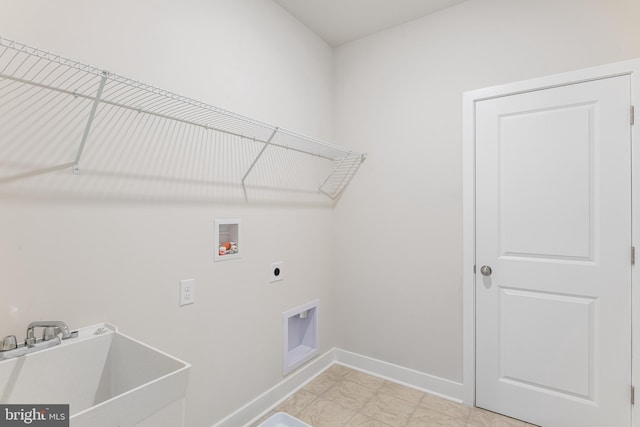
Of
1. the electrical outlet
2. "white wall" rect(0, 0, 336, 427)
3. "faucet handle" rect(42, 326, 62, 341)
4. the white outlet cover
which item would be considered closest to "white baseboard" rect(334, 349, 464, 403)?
"white wall" rect(0, 0, 336, 427)

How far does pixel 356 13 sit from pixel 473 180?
1.50m

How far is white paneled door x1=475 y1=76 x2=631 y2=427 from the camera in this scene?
1771mm

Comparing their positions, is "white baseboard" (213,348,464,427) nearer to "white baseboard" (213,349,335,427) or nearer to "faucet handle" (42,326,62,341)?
"white baseboard" (213,349,335,427)

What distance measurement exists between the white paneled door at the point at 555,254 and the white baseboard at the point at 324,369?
0.82ft

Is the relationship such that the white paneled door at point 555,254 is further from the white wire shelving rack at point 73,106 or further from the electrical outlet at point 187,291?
the electrical outlet at point 187,291

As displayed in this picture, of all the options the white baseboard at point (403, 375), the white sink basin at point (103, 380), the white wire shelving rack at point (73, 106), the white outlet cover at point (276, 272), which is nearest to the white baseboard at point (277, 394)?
the white baseboard at point (403, 375)

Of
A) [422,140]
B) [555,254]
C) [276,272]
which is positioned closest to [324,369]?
[276,272]

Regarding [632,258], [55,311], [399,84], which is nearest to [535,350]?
[632,258]

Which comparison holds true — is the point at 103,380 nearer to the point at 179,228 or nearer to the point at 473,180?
the point at 179,228

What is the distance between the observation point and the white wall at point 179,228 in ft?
3.89

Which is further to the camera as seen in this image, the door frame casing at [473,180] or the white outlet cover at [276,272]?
the white outlet cover at [276,272]
